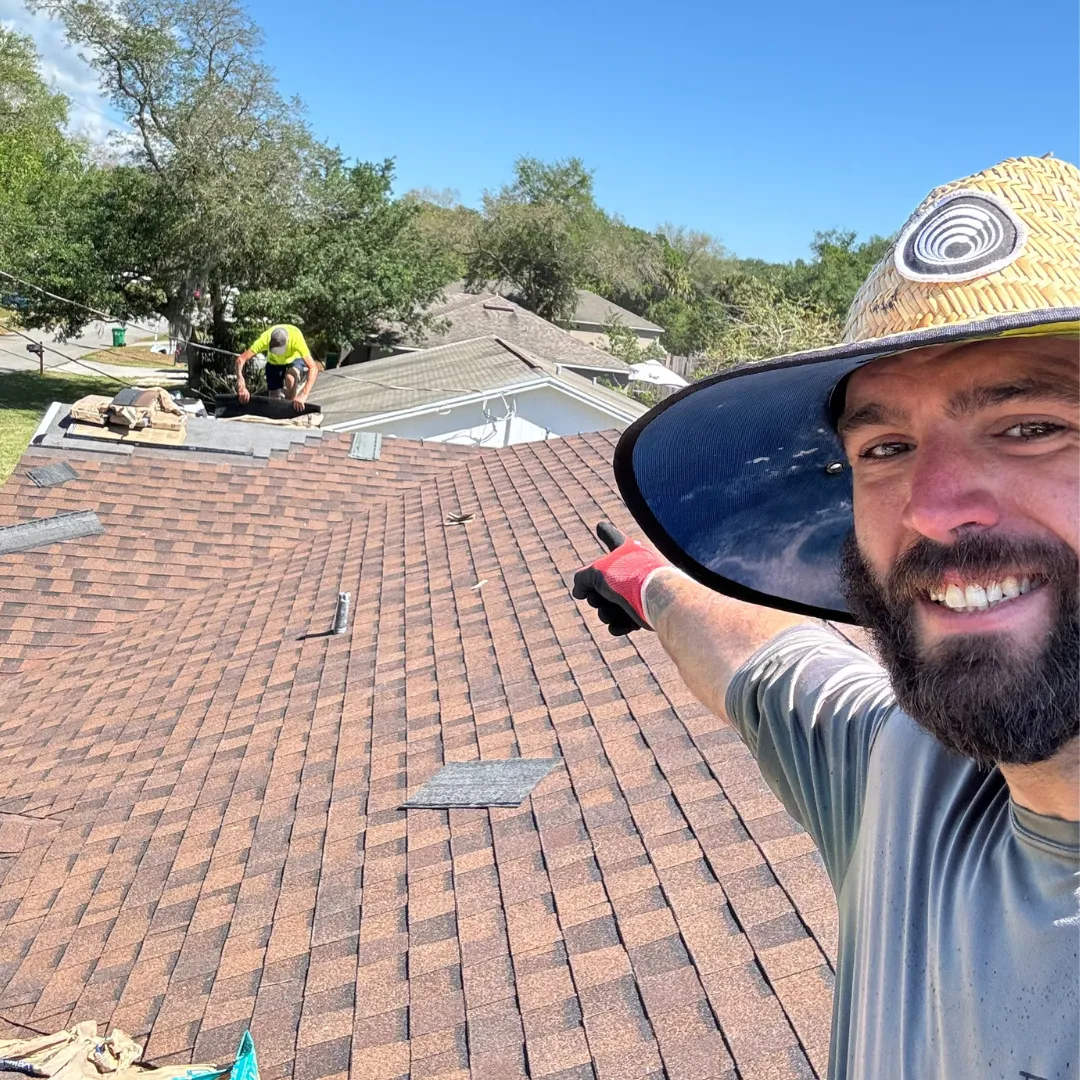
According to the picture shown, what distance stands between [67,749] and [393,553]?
3.54 m

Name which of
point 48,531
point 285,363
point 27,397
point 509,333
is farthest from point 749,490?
point 27,397

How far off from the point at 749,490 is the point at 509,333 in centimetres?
3792

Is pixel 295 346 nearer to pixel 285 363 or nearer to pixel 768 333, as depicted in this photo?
pixel 285 363

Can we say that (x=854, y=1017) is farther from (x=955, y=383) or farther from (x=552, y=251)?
(x=552, y=251)

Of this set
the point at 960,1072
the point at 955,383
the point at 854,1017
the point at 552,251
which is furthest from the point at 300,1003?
the point at 552,251

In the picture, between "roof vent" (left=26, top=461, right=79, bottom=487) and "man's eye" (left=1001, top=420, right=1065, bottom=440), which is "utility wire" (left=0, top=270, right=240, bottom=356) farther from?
"man's eye" (left=1001, top=420, right=1065, bottom=440)

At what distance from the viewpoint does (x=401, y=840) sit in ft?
16.1

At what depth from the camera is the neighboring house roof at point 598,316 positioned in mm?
57531

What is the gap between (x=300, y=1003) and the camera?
4031 millimetres

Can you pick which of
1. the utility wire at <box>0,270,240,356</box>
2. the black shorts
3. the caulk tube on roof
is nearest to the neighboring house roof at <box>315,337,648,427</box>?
the black shorts

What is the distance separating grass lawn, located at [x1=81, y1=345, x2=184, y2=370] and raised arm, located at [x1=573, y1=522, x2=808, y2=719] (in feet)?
158

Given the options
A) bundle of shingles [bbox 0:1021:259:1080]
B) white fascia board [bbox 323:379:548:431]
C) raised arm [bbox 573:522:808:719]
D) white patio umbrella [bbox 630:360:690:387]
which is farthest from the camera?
white patio umbrella [bbox 630:360:690:387]

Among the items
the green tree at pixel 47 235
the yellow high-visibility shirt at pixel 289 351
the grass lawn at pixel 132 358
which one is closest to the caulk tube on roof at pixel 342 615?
the yellow high-visibility shirt at pixel 289 351

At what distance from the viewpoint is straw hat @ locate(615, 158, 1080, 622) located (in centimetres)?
126
